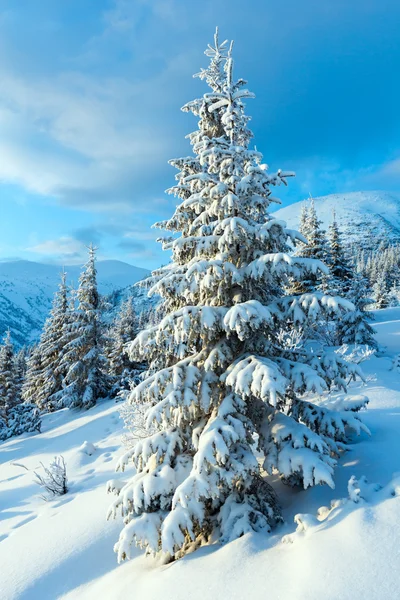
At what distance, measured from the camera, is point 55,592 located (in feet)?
19.7

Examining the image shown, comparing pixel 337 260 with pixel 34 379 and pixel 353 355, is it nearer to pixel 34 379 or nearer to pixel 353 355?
pixel 353 355

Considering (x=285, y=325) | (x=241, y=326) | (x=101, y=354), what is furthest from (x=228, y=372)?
(x=101, y=354)

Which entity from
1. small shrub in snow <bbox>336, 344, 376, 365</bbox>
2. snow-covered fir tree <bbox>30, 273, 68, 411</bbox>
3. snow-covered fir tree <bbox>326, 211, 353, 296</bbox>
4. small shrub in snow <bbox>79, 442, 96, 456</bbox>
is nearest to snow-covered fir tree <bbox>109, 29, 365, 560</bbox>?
small shrub in snow <bbox>336, 344, 376, 365</bbox>

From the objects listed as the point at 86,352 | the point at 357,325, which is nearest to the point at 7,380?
the point at 86,352

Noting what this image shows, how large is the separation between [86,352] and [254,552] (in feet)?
78.6

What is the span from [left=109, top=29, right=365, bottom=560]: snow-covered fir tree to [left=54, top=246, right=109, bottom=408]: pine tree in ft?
66.7

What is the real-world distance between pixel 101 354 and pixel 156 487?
22.3m

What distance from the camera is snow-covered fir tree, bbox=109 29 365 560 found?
17.2 feet

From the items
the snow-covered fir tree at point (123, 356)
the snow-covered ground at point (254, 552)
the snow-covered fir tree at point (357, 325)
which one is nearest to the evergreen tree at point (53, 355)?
the snow-covered fir tree at point (123, 356)

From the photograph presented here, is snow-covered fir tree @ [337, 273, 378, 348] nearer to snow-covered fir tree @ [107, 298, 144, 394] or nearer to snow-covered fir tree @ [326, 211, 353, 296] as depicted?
snow-covered fir tree @ [326, 211, 353, 296]

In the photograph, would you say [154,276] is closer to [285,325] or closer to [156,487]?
[285,325]

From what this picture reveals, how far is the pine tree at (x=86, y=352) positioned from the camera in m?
25.7

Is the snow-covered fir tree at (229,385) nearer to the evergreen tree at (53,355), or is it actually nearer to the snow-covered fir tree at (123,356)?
the snow-covered fir tree at (123,356)

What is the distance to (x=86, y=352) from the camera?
2678 centimetres
